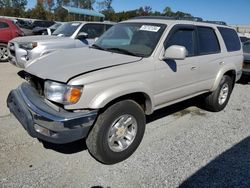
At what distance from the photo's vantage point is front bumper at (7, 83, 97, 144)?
9.97ft

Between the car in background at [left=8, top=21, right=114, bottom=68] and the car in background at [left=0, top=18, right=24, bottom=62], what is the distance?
8.74ft

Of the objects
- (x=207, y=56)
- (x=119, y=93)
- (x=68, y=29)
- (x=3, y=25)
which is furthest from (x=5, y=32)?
(x=119, y=93)

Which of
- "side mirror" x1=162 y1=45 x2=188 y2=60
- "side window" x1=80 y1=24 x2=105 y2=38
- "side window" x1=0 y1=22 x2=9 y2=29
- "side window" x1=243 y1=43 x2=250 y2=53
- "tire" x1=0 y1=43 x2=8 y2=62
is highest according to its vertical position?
"side mirror" x1=162 y1=45 x2=188 y2=60

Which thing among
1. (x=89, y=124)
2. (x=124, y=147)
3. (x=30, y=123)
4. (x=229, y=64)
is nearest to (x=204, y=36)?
(x=229, y=64)

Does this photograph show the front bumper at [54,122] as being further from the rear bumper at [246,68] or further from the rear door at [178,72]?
the rear bumper at [246,68]

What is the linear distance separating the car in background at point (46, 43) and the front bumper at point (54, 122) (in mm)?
4196

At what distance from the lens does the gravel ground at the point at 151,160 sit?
3.27 m

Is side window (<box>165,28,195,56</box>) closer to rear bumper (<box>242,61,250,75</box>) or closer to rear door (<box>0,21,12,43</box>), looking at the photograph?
rear bumper (<box>242,61,250,75</box>)

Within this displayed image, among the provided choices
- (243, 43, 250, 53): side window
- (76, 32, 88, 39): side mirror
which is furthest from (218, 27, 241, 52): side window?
(76, 32, 88, 39): side mirror

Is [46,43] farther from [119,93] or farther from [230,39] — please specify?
[119,93]

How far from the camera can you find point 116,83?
340 centimetres

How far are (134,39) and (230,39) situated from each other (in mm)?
2635

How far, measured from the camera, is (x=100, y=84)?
325 cm

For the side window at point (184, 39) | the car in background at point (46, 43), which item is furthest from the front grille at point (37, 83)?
the car in background at point (46, 43)
